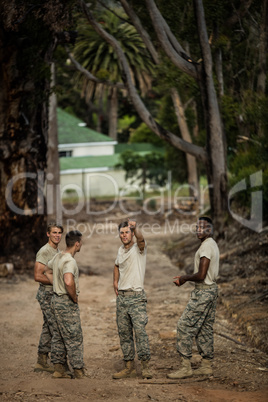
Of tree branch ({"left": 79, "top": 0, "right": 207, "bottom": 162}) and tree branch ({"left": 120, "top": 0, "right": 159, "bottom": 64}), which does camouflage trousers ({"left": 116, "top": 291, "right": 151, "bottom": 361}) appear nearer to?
tree branch ({"left": 79, "top": 0, "right": 207, "bottom": 162})

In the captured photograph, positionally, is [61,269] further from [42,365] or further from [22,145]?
[22,145]

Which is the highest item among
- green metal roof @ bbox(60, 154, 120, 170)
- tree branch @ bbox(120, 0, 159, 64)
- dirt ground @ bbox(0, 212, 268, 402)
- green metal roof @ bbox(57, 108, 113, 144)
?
tree branch @ bbox(120, 0, 159, 64)

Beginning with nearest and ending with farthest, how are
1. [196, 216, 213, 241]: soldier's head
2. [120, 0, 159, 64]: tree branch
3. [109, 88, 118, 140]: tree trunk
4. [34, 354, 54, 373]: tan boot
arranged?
[196, 216, 213, 241]: soldier's head, [34, 354, 54, 373]: tan boot, [120, 0, 159, 64]: tree branch, [109, 88, 118, 140]: tree trunk

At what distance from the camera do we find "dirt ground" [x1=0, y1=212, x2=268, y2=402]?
22.6 ft

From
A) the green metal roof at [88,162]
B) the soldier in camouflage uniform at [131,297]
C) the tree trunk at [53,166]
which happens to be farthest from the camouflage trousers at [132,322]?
the green metal roof at [88,162]

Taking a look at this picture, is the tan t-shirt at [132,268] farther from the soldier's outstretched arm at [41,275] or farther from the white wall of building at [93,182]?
the white wall of building at [93,182]

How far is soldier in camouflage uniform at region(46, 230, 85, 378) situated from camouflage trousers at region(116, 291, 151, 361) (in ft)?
1.69

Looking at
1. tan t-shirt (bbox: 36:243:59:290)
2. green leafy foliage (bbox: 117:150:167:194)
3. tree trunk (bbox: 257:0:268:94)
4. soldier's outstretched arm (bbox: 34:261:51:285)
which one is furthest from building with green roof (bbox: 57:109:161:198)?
soldier's outstretched arm (bbox: 34:261:51:285)

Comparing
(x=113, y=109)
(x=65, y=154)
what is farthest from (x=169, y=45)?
(x=113, y=109)

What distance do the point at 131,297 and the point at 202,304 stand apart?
0.81 m

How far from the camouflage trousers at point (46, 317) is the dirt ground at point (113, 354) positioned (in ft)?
1.12

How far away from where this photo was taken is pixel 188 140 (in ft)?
87.3

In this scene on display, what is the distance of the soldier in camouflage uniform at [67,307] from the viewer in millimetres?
7285

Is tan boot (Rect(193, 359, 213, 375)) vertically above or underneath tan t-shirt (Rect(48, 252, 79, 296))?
underneath
